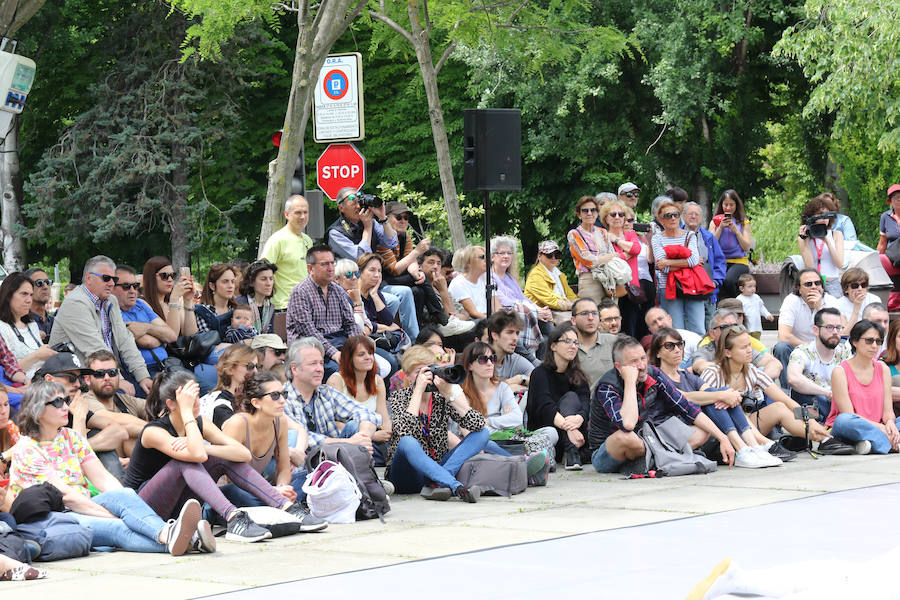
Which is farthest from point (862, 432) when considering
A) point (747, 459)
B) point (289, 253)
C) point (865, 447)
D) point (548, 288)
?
point (289, 253)

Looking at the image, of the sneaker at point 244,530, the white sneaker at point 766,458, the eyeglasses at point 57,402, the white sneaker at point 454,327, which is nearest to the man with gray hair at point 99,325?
the eyeglasses at point 57,402

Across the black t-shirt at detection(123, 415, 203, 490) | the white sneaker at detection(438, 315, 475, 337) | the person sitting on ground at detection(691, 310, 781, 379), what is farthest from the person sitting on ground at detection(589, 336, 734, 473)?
the black t-shirt at detection(123, 415, 203, 490)

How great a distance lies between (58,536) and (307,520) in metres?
1.57

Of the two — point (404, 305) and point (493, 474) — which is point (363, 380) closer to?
point (493, 474)

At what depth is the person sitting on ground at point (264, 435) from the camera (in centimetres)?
862

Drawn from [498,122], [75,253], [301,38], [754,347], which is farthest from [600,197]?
[75,253]

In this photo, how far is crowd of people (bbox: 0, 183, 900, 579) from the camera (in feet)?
27.2

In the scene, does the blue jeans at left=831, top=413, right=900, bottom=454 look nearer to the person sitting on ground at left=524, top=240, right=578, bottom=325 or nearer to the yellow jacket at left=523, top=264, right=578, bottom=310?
the person sitting on ground at left=524, top=240, right=578, bottom=325

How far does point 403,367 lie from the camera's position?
10.5 meters

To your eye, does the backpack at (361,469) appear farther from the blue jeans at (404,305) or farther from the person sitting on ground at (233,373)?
the blue jeans at (404,305)

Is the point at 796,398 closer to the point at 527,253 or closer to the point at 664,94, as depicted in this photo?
the point at 664,94

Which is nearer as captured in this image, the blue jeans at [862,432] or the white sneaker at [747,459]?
the white sneaker at [747,459]

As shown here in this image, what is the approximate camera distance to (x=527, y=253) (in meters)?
33.2

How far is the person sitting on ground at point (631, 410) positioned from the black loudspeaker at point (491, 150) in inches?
128
